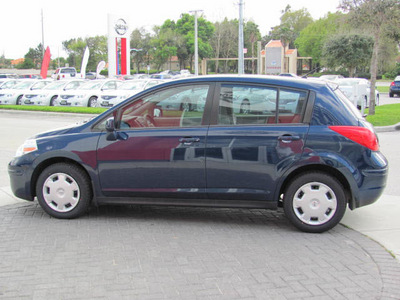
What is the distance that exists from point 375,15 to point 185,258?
51.9 ft

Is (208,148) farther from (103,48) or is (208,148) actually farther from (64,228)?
(103,48)

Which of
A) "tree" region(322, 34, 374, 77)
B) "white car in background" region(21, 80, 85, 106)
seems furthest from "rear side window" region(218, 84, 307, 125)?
"tree" region(322, 34, 374, 77)

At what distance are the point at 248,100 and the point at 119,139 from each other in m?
1.53

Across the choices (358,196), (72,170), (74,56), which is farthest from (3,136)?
(74,56)

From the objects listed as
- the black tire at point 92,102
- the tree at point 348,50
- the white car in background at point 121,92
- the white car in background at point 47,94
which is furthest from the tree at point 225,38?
the black tire at point 92,102

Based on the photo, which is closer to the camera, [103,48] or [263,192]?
[263,192]

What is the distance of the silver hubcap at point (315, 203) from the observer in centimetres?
527

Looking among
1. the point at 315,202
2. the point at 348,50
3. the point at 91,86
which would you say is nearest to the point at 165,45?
the point at 348,50

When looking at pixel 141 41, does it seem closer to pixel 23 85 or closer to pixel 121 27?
pixel 121 27

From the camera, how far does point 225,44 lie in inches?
3127

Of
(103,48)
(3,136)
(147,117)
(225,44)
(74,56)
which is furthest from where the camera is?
(74,56)

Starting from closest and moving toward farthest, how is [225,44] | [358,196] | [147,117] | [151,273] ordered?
[151,273], [358,196], [147,117], [225,44]

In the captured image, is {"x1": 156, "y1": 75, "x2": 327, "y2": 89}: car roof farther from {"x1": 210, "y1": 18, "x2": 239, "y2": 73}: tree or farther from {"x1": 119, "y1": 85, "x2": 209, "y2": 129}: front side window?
{"x1": 210, "y1": 18, "x2": 239, "y2": 73}: tree

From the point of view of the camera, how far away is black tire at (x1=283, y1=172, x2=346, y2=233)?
5250 millimetres
